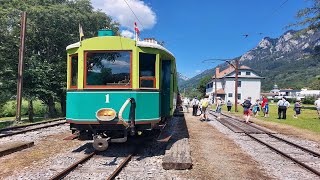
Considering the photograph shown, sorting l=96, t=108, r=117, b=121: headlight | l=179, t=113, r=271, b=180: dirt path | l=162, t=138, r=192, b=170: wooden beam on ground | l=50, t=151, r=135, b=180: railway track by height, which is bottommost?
l=179, t=113, r=271, b=180: dirt path

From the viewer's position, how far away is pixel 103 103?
28.2ft

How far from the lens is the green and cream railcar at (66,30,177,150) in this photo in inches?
338

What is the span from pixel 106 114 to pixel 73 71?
1693 mm

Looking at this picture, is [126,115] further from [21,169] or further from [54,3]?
[54,3]

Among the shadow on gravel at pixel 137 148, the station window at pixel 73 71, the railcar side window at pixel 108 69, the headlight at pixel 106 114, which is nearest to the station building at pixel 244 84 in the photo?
the shadow on gravel at pixel 137 148

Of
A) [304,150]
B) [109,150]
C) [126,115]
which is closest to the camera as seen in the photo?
[126,115]

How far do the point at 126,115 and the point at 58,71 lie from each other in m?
21.3

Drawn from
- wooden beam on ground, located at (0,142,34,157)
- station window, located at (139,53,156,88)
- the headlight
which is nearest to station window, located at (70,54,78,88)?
the headlight

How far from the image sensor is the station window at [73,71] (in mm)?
9094

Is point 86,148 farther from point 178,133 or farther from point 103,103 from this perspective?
point 178,133

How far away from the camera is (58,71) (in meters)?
28.3

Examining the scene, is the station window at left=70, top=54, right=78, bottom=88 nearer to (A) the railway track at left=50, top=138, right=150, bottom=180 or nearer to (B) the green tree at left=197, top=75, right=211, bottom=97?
(A) the railway track at left=50, top=138, right=150, bottom=180

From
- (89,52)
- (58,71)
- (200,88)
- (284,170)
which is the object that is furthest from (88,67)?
(200,88)

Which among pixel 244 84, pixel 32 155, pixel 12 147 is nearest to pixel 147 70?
pixel 32 155
